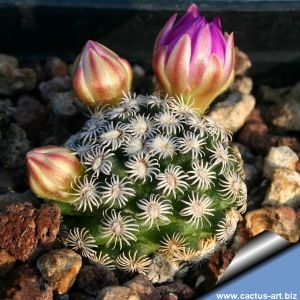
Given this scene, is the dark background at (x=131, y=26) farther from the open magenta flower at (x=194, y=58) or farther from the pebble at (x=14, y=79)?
the open magenta flower at (x=194, y=58)

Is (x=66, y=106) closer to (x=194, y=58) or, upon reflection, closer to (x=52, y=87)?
(x=52, y=87)

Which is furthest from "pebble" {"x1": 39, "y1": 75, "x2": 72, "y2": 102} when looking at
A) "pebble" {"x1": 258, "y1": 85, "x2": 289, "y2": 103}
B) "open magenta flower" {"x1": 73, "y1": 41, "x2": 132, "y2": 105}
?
"pebble" {"x1": 258, "y1": 85, "x2": 289, "y2": 103}

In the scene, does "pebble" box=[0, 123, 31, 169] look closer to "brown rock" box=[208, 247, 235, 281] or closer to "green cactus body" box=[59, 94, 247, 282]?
"green cactus body" box=[59, 94, 247, 282]

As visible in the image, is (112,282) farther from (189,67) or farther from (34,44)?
(34,44)

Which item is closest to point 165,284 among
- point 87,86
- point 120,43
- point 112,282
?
point 112,282

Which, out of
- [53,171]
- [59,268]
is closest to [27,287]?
[59,268]

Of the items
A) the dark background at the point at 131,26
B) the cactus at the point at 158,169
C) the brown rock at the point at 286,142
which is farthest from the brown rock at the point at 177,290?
the dark background at the point at 131,26
